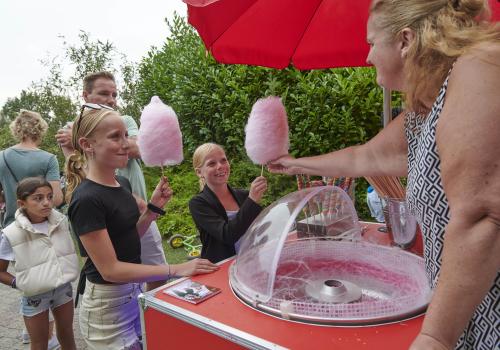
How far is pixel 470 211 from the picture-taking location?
73 cm

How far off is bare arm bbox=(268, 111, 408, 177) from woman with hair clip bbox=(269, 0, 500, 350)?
0.45 metres

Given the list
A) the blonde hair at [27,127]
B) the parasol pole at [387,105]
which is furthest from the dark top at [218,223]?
the blonde hair at [27,127]

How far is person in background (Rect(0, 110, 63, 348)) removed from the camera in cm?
302

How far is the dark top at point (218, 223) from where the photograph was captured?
196 cm

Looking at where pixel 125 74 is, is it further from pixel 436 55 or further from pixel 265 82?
pixel 436 55

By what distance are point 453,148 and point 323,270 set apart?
0.94 meters

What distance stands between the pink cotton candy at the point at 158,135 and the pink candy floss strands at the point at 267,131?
0.41 meters

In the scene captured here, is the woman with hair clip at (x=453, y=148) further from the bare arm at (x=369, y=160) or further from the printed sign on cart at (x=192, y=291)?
the printed sign on cart at (x=192, y=291)

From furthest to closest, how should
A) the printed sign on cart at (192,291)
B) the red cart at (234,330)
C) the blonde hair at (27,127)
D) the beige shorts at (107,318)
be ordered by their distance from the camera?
the blonde hair at (27,127) → the beige shorts at (107,318) → the printed sign on cart at (192,291) → the red cart at (234,330)

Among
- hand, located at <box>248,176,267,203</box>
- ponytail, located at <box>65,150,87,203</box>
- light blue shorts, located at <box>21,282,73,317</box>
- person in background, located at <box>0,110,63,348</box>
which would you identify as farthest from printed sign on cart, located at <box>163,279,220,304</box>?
person in background, located at <box>0,110,63,348</box>

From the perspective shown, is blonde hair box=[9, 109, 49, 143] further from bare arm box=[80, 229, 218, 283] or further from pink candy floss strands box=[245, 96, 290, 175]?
pink candy floss strands box=[245, 96, 290, 175]

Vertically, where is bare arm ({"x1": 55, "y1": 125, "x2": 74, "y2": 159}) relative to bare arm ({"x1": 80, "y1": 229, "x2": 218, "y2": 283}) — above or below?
above

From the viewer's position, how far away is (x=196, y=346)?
4.09ft

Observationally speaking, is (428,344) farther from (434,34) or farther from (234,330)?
(434,34)
